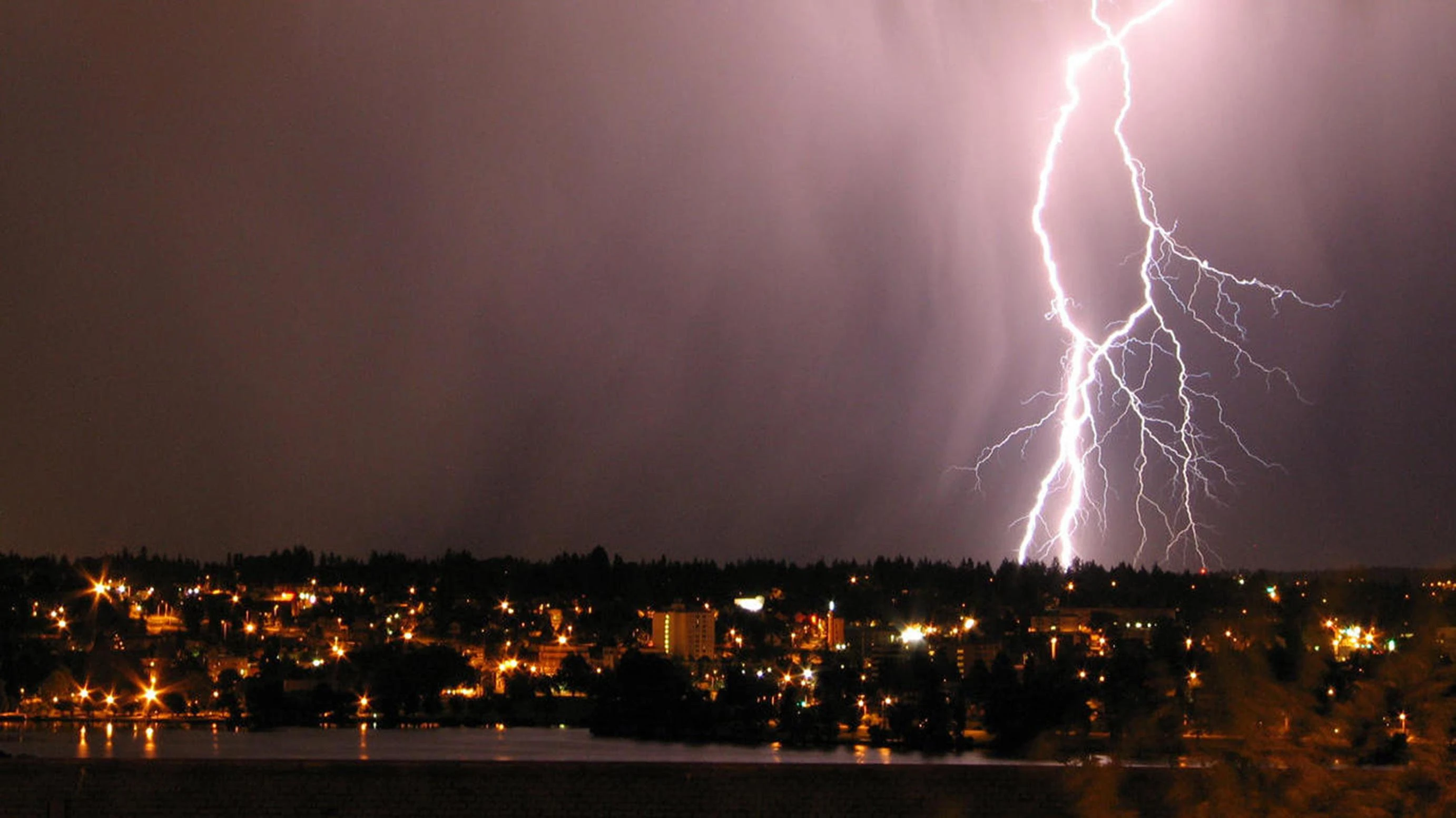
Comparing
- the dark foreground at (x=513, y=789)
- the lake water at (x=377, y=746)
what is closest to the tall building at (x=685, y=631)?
the lake water at (x=377, y=746)

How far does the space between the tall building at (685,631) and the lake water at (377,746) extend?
22732 mm

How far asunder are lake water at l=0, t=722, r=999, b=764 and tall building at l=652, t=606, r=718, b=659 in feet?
74.6

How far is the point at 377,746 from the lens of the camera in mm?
38625

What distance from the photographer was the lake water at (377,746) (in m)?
33.6

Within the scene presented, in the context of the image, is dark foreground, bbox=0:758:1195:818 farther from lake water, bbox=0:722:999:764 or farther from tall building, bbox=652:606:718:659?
tall building, bbox=652:606:718:659

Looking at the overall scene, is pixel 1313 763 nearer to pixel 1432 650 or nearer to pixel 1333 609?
pixel 1432 650

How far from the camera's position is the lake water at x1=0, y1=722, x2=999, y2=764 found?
3362cm

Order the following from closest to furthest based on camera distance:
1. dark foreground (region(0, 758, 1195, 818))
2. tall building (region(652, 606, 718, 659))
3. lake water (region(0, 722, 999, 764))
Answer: dark foreground (region(0, 758, 1195, 818)) < lake water (region(0, 722, 999, 764)) < tall building (region(652, 606, 718, 659))

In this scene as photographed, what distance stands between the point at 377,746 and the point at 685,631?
119ft

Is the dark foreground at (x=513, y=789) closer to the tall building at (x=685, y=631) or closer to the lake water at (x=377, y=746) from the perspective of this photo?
the lake water at (x=377, y=746)

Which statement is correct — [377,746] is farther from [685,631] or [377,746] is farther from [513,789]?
[685,631]

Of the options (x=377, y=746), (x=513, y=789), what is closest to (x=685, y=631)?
(x=377, y=746)

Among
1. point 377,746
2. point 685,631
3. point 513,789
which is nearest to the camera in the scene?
point 513,789

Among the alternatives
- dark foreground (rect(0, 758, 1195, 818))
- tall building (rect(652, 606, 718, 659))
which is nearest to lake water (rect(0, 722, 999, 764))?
dark foreground (rect(0, 758, 1195, 818))
